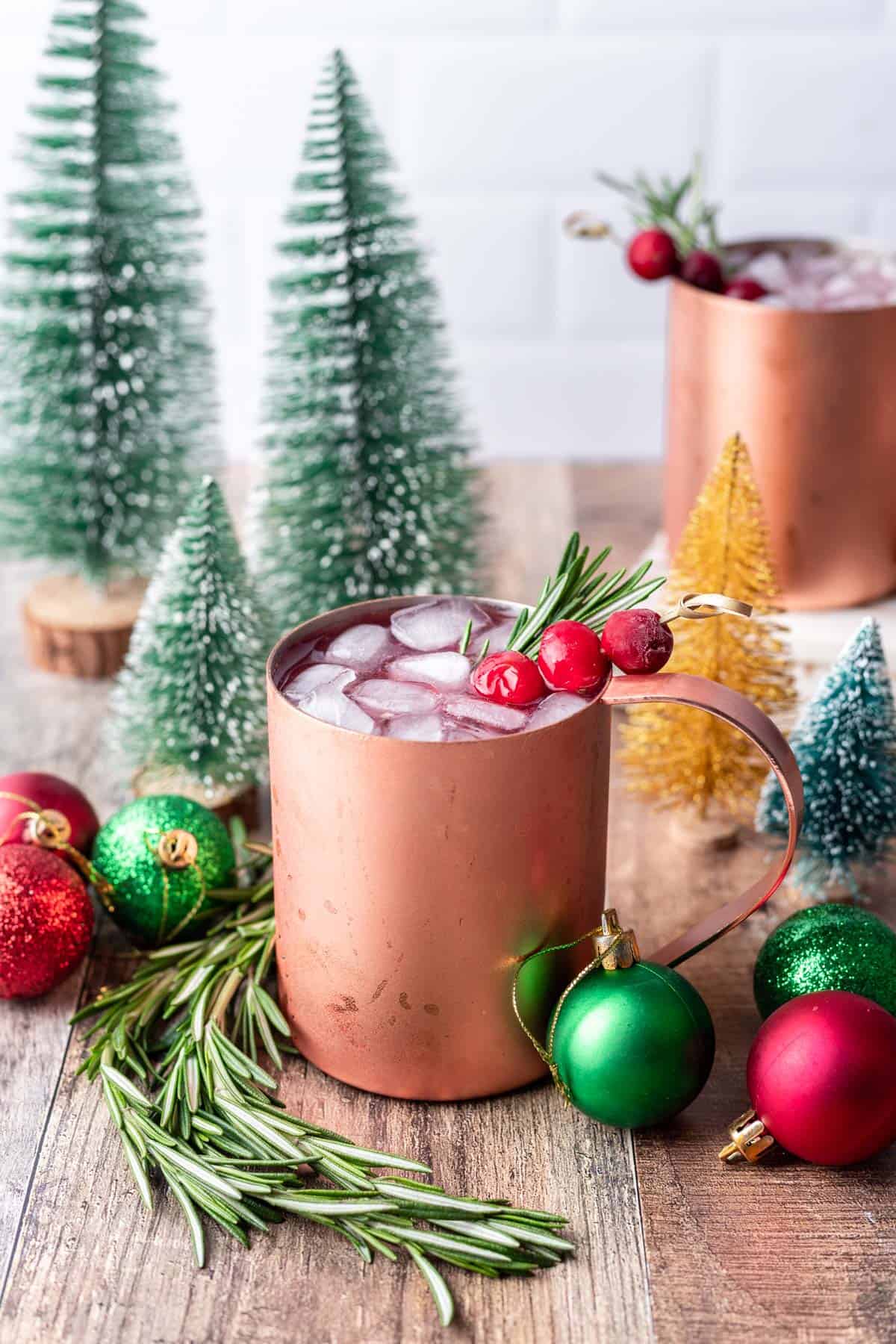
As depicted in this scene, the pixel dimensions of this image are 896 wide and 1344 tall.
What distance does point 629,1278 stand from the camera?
0.66 meters

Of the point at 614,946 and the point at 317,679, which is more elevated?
the point at 317,679

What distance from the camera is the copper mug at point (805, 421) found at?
1.01 metres

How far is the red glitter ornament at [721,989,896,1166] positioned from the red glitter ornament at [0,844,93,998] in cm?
38

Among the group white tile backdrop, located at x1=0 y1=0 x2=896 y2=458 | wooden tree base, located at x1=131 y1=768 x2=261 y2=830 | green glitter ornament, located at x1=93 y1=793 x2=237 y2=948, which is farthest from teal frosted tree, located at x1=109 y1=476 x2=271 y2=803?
white tile backdrop, located at x1=0 y1=0 x2=896 y2=458

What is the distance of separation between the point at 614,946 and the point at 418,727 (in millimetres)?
144

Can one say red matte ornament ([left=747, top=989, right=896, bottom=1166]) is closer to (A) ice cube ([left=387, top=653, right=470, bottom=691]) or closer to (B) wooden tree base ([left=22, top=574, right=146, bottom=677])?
(A) ice cube ([left=387, top=653, right=470, bottom=691])

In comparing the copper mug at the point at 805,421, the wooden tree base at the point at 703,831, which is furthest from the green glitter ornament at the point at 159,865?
the copper mug at the point at 805,421

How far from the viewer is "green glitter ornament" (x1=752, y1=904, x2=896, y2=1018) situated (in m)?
0.78

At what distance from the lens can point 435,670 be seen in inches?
29.7

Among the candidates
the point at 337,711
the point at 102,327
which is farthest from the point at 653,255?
the point at 337,711

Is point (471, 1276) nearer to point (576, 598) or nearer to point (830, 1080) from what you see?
point (830, 1080)

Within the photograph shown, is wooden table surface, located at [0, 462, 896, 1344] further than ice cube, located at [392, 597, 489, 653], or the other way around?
ice cube, located at [392, 597, 489, 653]

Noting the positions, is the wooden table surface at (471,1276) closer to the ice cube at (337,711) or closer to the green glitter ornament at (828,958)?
the green glitter ornament at (828,958)

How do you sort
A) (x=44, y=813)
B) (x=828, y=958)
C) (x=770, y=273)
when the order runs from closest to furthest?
(x=828, y=958) → (x=44, y=813) → (x=770, y=273)
